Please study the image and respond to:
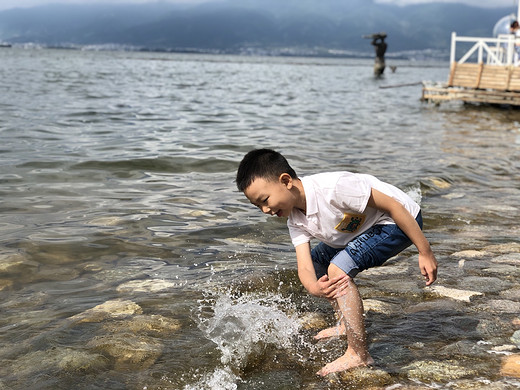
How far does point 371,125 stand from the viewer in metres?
16.5

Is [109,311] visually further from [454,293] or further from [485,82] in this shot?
[485,82]

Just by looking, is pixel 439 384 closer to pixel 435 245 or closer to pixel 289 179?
pixel 289 179

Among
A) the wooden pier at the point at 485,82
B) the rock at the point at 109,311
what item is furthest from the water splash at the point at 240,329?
the wooden pier at the point at 485,82

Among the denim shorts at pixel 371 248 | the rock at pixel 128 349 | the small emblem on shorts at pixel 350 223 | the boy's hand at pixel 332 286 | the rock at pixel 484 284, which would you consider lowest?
the rock at pixel 484 284

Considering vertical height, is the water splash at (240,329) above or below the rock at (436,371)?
below

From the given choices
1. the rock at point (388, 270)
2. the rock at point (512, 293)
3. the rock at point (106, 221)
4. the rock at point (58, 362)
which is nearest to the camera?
the rock at point (58, 362)

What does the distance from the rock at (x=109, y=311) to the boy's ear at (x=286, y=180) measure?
1.41 meters

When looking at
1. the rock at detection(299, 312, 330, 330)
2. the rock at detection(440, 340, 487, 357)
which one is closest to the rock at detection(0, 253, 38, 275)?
the rock at detection(299, 312, 330, 330)

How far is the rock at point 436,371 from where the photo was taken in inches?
115

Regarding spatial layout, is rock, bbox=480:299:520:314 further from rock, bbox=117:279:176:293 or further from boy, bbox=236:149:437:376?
rock, bbox=117:279:176:293

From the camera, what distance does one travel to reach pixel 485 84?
2309cm

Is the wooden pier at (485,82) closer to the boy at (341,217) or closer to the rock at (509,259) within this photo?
the rock at (509,259)

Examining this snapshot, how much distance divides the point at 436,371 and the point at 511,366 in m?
0.38

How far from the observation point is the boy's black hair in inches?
122
